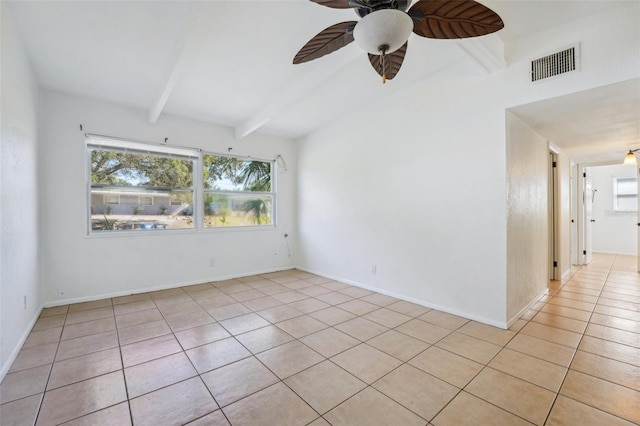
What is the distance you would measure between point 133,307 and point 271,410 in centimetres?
268

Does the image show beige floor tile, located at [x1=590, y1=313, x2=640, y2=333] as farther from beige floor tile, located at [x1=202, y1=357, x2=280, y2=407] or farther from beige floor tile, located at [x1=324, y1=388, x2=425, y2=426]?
beige floor tile, located at [x1=202, y1=357, x2=280, y2=407]

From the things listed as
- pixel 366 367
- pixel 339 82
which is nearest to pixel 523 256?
pixel 366 367

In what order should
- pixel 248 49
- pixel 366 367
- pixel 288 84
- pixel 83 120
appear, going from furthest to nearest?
pixel 83 120 < pixel 288 84 < pixel 248 49 < pixel 366 367

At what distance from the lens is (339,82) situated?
3.29 metres

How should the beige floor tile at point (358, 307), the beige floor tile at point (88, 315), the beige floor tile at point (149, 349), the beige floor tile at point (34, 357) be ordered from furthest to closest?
the beige floor tile at point (358, 307), the beige floor tile at point (88, 315), the beige floor tile at point (149, 349), the beige floor tile at point (34, 357)

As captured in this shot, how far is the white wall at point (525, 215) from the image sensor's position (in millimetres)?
2805

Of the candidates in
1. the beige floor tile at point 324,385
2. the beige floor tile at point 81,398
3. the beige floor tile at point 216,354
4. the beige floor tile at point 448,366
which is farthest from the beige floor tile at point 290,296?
the beige floor tile at point 81,398

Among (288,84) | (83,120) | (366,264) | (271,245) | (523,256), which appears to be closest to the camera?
(523,256)

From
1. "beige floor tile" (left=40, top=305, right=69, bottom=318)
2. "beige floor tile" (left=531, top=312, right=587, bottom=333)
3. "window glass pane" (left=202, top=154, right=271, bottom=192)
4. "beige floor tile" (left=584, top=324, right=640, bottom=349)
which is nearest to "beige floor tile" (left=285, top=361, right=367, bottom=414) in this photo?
"beige floor tile" (left=531, top=312, right=587, bottom=333)

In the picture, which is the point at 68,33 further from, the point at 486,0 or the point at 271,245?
the point at 271,245

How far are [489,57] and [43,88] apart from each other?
16.3 ft

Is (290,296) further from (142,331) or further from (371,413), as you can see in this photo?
(371,413)

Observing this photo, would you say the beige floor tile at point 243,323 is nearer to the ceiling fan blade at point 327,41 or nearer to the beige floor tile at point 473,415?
the beige floor tile at point 473,415

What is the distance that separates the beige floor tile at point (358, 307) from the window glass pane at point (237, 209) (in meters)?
2.53
